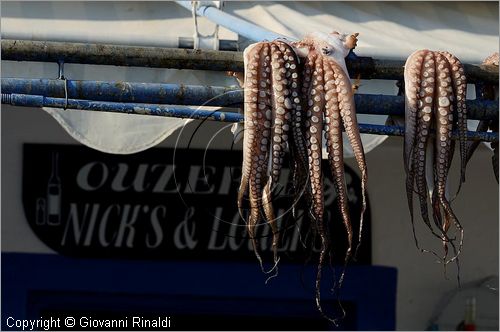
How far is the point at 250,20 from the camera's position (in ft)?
17.1

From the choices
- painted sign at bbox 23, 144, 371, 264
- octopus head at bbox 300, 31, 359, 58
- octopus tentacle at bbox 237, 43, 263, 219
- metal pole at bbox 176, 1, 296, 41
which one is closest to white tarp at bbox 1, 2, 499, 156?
metal pole at bbox 176, 1, 296, 41

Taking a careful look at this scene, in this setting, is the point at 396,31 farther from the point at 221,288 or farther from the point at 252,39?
the point at 221,288

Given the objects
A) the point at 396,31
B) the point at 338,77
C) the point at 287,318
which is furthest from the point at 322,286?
the point at 338,77

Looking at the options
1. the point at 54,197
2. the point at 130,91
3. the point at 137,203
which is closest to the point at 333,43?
the point at 130,91

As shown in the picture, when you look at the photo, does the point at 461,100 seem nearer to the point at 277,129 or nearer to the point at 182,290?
the point at 277,129

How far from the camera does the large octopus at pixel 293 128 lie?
3154 millimetres

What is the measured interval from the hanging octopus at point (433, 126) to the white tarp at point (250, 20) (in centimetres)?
127

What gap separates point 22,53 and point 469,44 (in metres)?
2.54

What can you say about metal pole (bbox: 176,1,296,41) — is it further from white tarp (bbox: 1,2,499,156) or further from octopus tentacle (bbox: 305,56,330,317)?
octopus tentacle (bbox: 305,56,330,317)

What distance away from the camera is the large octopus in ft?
10.3

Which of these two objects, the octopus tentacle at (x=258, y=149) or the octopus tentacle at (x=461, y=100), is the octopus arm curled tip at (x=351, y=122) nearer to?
the octopus tentacle at (x=258, y=149)

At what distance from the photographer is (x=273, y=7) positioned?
5309 mm

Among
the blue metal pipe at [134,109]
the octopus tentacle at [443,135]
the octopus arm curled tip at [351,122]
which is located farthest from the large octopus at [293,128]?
the octopus tentacle at [443,135]

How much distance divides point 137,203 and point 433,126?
2915mm
